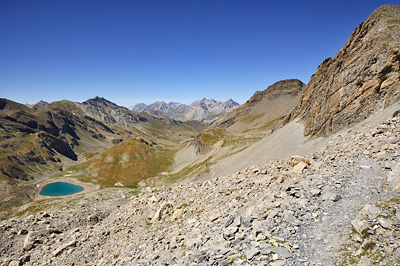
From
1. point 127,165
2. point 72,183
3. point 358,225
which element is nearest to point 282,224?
point 358,225

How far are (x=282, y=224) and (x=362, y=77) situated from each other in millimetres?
54995

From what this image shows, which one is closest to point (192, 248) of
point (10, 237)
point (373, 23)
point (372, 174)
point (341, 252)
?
point (341, 252)

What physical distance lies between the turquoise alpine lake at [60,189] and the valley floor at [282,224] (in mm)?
113873

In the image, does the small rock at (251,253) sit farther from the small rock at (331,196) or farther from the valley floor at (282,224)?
the small rock at (331,196)

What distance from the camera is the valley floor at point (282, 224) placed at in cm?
1107

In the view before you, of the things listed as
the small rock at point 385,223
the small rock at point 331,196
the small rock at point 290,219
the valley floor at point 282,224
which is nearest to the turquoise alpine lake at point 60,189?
the valley floor at point 282,224

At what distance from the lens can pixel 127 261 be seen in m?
19.6

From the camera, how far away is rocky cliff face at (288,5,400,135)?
44.4 metres

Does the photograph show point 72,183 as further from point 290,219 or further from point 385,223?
point 385,223

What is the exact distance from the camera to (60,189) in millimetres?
137250

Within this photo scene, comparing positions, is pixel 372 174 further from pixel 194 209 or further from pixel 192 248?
pixel 194 209

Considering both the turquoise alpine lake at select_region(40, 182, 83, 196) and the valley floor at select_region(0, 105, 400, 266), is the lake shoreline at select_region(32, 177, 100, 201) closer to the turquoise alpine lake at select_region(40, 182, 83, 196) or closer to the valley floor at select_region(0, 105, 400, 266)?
the turquoise alpine lake at select_region(40, 182, 83, 196)

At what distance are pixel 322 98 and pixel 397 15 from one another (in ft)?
103

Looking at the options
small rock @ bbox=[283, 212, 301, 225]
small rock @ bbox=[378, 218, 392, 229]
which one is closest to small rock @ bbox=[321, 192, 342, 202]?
small rock @ bbox=[283, 212, 301, 225]
